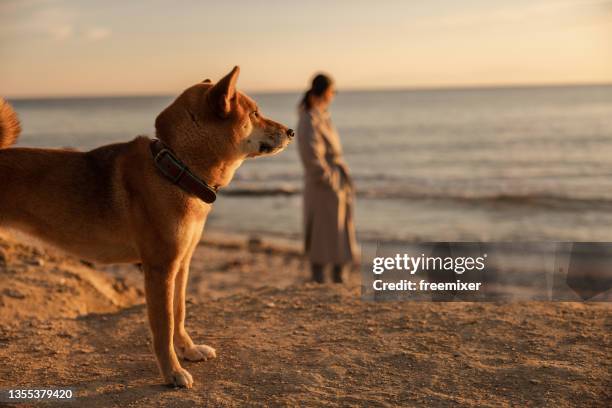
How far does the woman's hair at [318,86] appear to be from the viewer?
25.5ft

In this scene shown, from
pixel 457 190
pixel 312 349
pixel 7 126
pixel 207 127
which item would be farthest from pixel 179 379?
pixel 457 190

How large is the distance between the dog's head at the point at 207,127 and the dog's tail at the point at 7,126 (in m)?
1.06

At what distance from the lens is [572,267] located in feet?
32.2

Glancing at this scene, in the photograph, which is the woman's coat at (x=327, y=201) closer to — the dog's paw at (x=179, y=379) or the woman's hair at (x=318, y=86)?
the woman's hair at (x=318, y=86)

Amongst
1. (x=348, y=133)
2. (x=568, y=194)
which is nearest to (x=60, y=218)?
(x=568, y=194)

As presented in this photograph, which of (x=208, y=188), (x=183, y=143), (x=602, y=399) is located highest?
(x=183, y=143)

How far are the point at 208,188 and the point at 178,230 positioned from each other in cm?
34

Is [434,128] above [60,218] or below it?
above

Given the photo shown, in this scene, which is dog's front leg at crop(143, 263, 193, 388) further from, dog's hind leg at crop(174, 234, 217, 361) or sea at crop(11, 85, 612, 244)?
sea at crop(11, 85, 612, 244)

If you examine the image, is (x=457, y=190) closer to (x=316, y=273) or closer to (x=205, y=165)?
(x=316, y=273)

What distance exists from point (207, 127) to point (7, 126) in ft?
4.77

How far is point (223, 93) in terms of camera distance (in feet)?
12.5

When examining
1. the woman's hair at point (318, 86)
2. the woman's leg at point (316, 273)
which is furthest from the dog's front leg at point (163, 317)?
the woman's leg at point (316, 273)

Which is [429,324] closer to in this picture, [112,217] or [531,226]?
[112,217]
